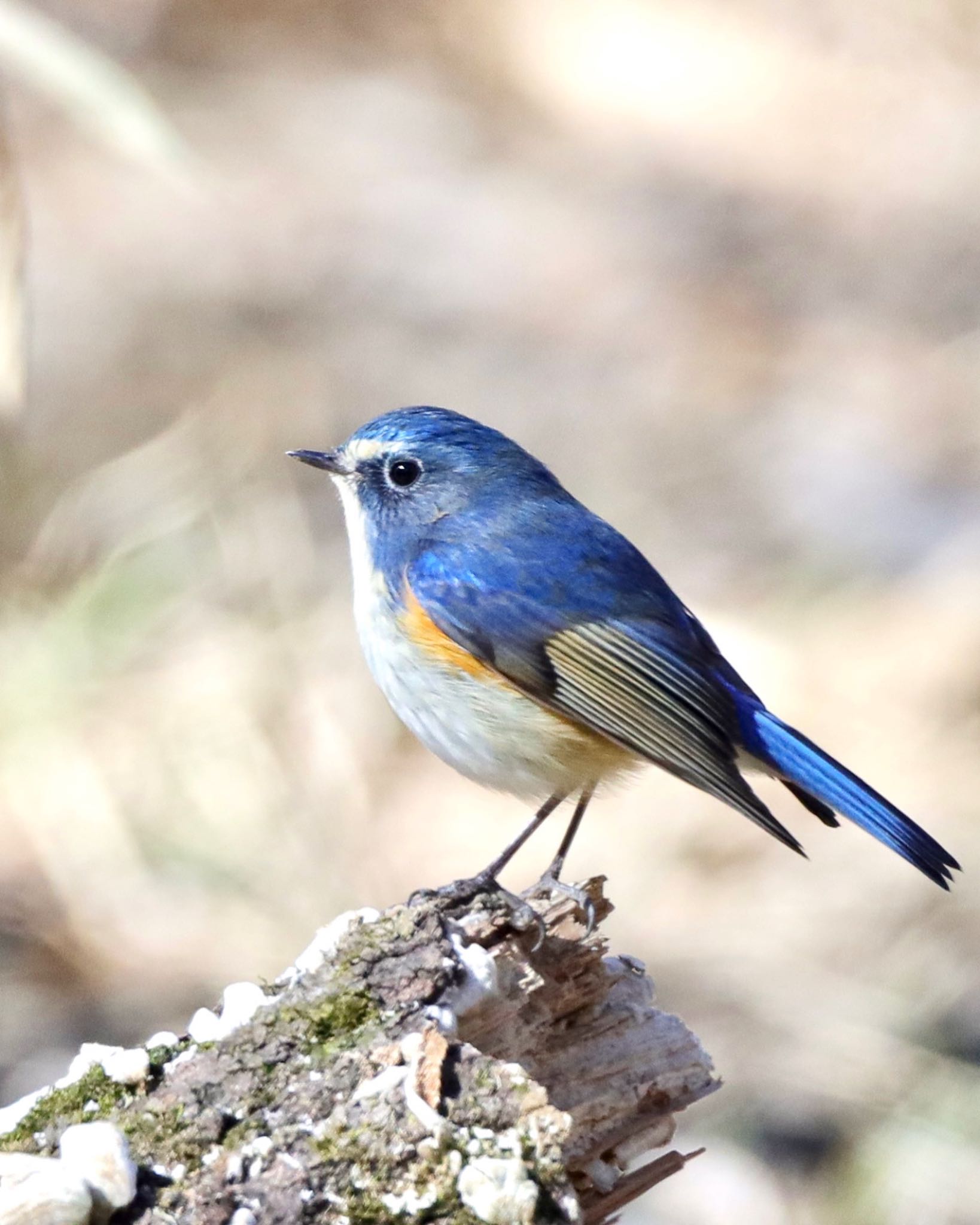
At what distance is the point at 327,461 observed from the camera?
3.65 m

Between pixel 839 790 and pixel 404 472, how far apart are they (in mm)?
1145

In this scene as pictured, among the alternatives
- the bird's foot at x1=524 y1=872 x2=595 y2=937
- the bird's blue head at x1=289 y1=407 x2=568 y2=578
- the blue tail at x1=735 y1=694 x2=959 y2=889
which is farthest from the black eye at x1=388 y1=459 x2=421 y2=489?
the bird's foot at x1=524 y1=872 x2=595 y2=937

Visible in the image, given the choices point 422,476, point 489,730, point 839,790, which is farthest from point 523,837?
point 422,476

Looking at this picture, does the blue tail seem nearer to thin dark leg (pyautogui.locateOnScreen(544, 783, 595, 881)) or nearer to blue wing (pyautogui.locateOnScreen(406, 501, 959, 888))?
blue wing (pyautogui.locateOnScreen(406, 501, 959, 888))

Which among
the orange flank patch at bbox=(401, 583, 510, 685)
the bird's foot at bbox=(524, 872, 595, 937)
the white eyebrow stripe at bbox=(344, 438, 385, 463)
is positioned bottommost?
the bird's foot at bbox=(524, 872, 595, 937)

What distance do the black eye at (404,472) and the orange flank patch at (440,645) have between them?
0.38 meters

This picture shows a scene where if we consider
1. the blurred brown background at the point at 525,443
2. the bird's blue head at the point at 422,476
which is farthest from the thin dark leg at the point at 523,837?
the blurred brown background at the point at 525,443

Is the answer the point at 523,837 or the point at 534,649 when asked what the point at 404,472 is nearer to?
the point at 534,649

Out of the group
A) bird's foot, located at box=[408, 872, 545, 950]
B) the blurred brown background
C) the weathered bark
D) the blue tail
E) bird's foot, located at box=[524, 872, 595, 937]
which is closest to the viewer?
the weathered bark

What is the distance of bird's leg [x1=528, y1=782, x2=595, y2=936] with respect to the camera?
2795 millimetres

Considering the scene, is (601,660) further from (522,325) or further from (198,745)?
(522,325)

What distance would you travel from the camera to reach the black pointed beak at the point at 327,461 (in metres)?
3.62

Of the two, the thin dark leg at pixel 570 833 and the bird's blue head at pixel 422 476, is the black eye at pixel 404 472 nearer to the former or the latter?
the bird's blue head at pixel 422 476

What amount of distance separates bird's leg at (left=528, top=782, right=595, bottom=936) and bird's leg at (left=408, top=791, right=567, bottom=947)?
1.9 inches
